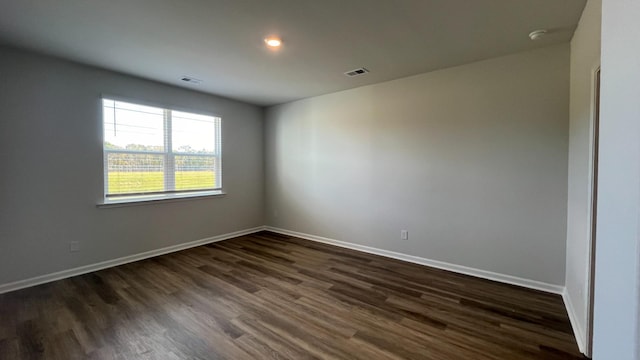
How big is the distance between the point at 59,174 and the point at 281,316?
121 inches

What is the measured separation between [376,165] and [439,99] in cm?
121

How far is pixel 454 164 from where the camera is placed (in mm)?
3367

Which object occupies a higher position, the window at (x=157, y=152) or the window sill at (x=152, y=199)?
the window at (x=157, y=152)

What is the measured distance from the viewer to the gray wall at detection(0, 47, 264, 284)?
2.85m

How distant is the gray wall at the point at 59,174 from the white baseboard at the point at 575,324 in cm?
476

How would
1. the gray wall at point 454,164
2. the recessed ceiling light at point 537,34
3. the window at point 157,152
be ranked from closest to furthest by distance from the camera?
the recessed ceiling light at point 537,34, the gray wall at point 454,164, the window at point 157,152

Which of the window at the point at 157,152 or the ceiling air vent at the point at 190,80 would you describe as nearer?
the window at the point at 157,152

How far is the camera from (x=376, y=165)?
13.2 ft

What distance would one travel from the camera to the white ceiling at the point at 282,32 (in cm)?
211

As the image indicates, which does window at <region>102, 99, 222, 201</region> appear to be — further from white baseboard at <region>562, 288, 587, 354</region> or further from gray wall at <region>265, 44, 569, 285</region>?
white baseboard at <region>562, 288, 587, 354</region>

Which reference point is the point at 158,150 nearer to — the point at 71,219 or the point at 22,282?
the point at 71,219

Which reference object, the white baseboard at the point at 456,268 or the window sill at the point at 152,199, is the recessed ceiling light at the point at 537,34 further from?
the window sill at the point at 152,199

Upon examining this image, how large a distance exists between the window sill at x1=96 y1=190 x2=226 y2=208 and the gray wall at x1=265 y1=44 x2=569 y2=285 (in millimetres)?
Result: 1781

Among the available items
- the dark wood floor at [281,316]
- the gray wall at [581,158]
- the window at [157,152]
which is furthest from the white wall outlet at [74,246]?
the gray wall at [581,158]
